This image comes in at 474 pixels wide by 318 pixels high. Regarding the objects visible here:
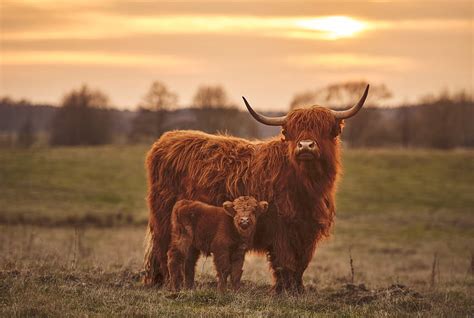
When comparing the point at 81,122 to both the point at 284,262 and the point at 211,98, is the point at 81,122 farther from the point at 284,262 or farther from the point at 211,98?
the point at 284,262

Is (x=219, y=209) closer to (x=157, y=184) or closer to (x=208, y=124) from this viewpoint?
(x=157, y=184)

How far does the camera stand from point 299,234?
971cm

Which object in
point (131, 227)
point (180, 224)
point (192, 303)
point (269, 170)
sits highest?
point (269, 170)

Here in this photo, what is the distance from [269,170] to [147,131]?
61295 mm

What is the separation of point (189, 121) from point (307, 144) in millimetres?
62200

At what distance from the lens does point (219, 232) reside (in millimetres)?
9109

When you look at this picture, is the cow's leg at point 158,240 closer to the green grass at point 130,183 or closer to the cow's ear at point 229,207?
the cow's ear at point 229,207

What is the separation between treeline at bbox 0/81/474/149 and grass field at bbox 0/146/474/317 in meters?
13.8

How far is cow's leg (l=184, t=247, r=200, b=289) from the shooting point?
9.62 metres

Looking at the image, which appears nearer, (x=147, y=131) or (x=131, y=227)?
(x=131, y=227)

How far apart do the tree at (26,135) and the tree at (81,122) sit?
212cm

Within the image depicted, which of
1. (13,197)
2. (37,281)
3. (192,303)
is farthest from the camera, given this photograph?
(13,197)

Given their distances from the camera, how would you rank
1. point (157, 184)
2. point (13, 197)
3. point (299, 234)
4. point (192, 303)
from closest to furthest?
point (192, 303) < point (299, 234) < point (157, 184) < point (13, 197)

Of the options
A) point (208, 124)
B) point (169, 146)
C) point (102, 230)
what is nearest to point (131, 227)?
point (102, 230)
